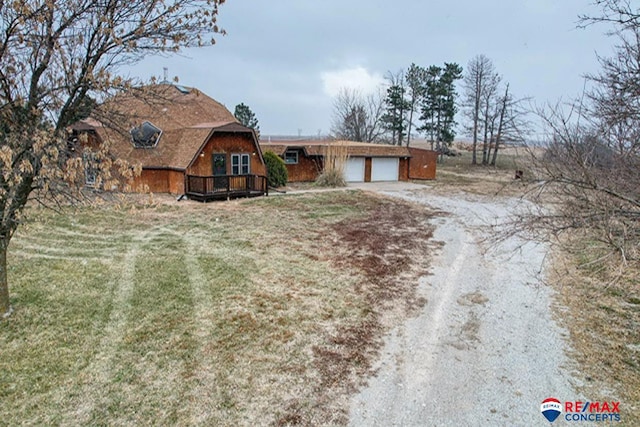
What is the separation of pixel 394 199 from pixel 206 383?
15.4 meters

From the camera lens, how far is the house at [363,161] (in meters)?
24.7

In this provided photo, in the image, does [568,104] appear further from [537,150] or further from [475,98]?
[475,98]

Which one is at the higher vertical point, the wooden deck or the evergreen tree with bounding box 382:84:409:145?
the evergreen tree with bounding box 382:84:409:145

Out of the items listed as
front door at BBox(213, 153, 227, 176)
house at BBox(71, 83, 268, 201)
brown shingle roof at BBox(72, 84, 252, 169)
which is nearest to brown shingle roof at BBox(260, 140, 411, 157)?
brown shingle roof at BBox(72, 84, 252, 169)

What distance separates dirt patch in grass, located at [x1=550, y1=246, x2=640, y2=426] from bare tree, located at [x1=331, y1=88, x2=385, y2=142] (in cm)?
3408

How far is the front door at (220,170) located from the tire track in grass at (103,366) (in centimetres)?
1042

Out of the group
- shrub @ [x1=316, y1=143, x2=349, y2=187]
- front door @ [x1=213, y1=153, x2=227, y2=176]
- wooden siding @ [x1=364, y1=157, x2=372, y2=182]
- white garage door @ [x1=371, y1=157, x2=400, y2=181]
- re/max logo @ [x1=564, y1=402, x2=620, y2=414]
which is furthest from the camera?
white garage door @ [x1=371, y1=157, x2=400, y2=181]

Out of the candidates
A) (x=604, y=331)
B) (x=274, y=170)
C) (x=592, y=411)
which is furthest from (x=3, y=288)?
(x=274, y=170)

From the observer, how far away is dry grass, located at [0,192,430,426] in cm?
405

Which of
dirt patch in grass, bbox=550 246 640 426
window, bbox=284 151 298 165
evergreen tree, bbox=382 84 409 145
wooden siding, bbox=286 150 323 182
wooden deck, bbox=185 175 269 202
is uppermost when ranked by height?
evergreen tree, bbox=382 84 409 145

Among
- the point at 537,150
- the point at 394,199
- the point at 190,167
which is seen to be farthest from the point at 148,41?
the point at 394,199

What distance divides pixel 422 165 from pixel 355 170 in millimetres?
5534

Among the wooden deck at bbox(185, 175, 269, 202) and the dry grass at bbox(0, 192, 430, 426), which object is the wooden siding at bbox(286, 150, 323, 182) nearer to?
the wooden deck at bbox(185, 175, 269, 202)

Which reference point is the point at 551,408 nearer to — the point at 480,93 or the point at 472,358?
the point at 472,358
